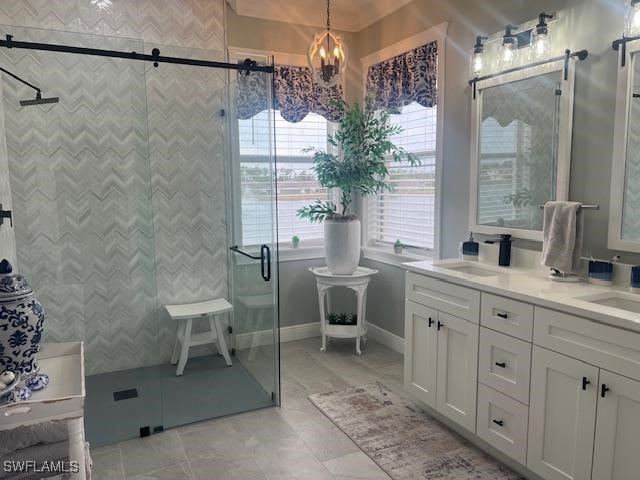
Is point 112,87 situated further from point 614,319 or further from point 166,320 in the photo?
point 614,319

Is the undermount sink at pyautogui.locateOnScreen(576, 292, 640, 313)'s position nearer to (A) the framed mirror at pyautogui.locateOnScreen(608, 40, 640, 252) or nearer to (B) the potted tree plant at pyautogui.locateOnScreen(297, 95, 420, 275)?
(A) the framed mirror at pyautogui.locateOnScreen(608, 40, 640, 252)

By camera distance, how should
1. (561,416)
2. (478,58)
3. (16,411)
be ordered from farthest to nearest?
(478,58) < (561,416) < (16,411)

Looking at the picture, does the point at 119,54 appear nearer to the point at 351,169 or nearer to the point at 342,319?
the point at 351,169

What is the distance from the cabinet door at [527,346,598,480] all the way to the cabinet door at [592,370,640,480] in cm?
3

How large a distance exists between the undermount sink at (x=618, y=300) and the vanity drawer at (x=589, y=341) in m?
0.19

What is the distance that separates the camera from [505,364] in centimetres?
229

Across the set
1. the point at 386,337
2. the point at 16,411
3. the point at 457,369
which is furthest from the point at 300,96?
the point at 16,411

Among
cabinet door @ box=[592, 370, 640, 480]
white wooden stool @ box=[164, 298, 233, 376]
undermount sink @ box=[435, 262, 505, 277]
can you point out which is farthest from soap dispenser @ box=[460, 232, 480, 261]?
white wooden stool @ box=[164, 298, 233, 376]

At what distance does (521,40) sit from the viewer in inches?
108

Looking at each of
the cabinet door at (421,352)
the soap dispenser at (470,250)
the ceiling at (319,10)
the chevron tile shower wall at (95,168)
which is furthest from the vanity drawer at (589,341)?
the ceiling at (319,10)

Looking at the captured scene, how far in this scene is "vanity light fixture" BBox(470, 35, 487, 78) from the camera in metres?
3.00

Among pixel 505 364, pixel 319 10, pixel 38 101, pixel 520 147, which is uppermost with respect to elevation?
pixel 319 10

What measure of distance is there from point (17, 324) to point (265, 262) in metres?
1.75

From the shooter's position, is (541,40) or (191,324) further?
(191,324)
